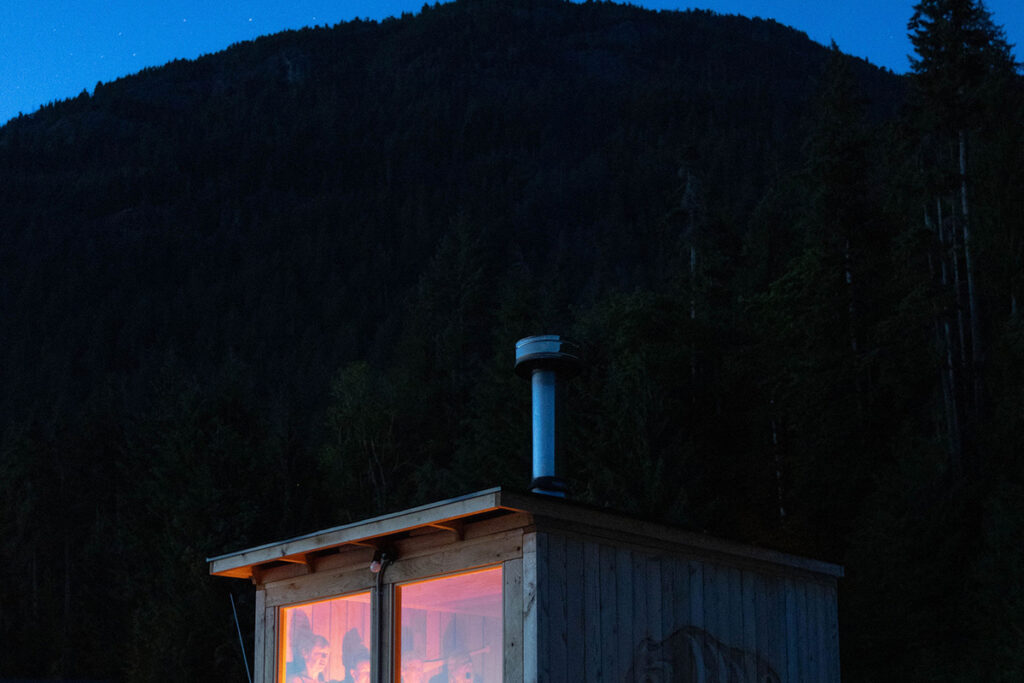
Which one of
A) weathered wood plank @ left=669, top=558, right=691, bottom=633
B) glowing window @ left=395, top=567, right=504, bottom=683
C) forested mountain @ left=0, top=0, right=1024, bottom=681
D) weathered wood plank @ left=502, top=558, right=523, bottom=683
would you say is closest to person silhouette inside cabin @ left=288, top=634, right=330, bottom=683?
glowing window @ left=395, top=567, right=504, bottom=683

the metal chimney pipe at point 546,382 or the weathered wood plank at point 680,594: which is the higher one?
the metal chimney pipe at point 546,382

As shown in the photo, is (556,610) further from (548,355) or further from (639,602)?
(548,355)

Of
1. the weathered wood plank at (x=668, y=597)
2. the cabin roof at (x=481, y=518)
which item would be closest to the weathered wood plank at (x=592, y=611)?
the cabin roof at (x=481, y=518)

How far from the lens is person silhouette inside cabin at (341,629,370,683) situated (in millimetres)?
8016

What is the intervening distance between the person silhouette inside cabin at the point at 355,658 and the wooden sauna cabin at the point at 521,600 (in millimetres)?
13

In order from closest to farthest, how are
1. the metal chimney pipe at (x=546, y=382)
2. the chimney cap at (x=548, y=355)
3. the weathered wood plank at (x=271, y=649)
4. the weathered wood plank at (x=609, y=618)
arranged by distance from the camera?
1. the weathered wood plank at (x=609, y=618)
2. the weathered wood plank at (x=271, y=649)
3. the metal chimney pipe at (x=546, y=382)
4. the chimney cap at (x=548, y=355)

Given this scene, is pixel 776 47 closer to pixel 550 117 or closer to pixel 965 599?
pixel 550 117

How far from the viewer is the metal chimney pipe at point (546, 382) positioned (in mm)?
9156

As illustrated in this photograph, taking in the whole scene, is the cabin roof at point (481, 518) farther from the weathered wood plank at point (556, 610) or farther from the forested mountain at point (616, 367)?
the forested mountain at point (616, 367)

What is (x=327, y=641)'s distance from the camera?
27.7 ft

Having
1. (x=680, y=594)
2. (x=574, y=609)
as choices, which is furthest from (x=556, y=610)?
(x=680, y=594)

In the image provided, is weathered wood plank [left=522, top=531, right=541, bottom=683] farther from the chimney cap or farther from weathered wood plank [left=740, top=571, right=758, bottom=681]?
the chimney cap

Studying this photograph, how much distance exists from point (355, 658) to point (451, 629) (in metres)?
0.83

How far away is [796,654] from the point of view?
9031 millimetres
